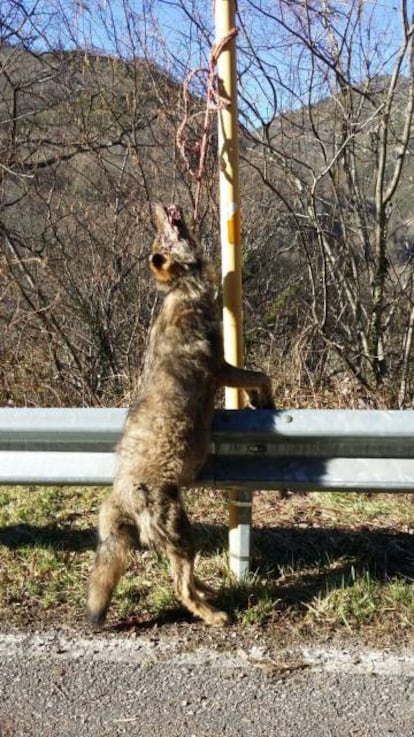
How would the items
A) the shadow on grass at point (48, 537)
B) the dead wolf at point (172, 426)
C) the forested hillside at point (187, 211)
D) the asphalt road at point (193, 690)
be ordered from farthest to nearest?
the forested hillside at point (187, 211)
the shadow on grass at point (48, 537)
the dead wolf at point (172, 426)
the asphalt road at point (193, 690)

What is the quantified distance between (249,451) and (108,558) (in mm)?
870

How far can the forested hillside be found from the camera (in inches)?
253

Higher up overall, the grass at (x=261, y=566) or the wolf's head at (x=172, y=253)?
the wolf's head at (x=172, y=253)

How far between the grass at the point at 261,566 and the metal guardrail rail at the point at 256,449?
524mm

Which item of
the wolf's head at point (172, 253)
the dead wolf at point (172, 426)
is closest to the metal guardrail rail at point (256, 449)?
the dead wolf at point (172, 426)

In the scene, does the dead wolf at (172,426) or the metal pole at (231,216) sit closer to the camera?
the dead wolf at (172,426)

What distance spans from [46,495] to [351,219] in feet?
12.6

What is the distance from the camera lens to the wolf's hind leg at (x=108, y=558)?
11.2 feet

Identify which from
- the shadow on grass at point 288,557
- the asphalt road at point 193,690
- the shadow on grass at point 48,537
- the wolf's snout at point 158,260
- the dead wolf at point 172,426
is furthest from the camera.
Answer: the shadow on grass at point 48,537

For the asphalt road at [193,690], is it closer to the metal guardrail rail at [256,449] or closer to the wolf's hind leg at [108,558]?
the wolf's hind leg at [108,558]

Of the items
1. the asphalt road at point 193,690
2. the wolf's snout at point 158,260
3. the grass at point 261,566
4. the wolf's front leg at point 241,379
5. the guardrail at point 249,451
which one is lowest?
the asphalt road at point 193,690

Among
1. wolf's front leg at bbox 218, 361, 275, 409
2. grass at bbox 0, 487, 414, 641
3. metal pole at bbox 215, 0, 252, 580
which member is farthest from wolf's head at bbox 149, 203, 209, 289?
grass at bbox 0, 487, 414, 641

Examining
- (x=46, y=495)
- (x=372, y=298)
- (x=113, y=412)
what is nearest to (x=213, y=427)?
(x=113, y=412)

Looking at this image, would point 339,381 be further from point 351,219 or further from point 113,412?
point 113,412
